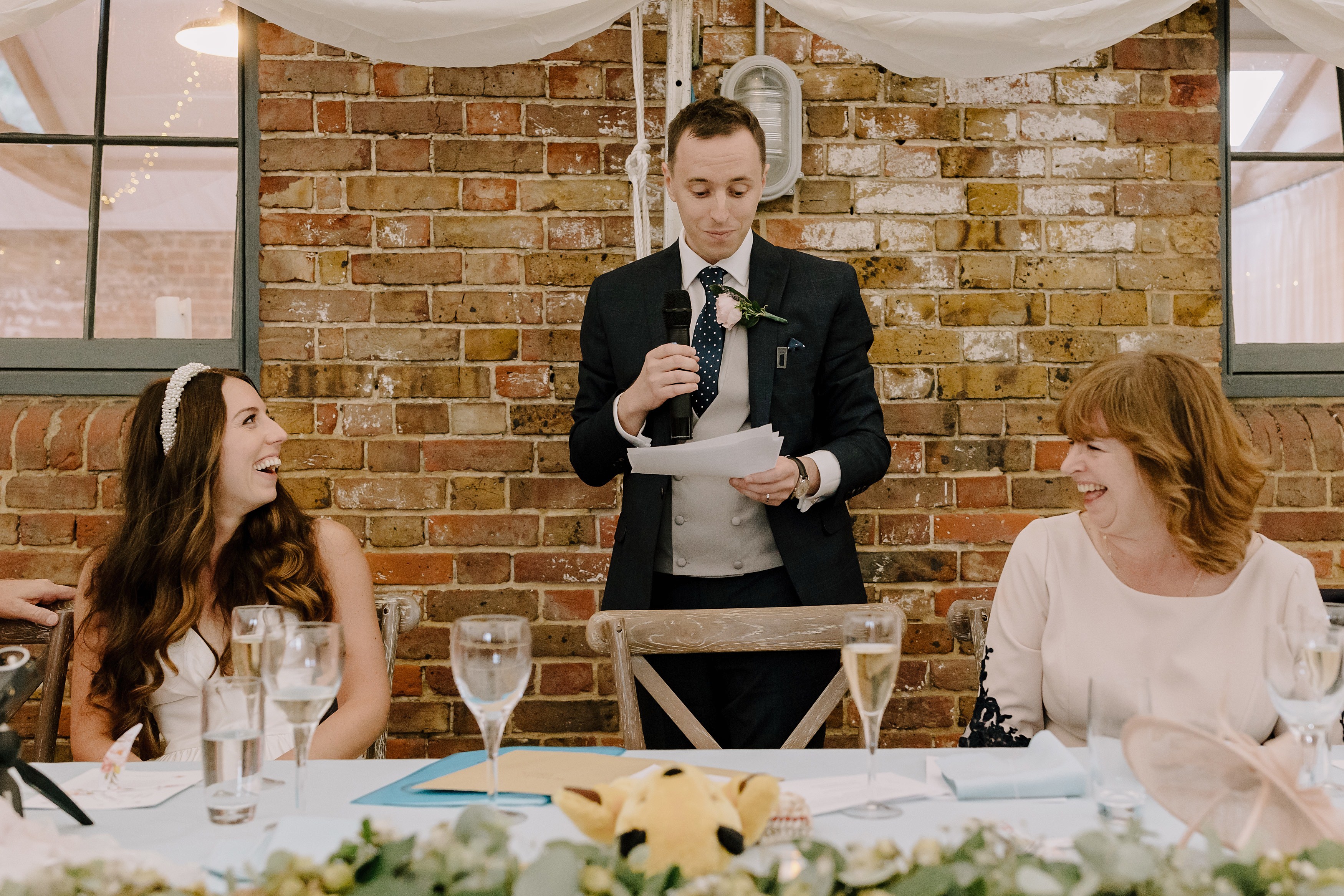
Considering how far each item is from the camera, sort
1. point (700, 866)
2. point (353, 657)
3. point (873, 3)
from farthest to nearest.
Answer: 1. point (873, 3)
2. point (353, 657)
3. point (700, 866)

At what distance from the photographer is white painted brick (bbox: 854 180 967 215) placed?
2.55 metres

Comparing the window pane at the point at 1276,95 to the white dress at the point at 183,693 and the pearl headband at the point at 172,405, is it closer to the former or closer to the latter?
the pearl headband at the point at 172,405

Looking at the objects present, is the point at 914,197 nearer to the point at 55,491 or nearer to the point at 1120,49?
the point at 1120,49

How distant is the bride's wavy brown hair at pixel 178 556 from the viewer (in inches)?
69.2

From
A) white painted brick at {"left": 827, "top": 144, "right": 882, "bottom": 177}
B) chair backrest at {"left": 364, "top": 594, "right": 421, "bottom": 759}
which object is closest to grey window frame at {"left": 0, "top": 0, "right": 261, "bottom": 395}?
chair backrest at {"left": 364, "top": 594, "right": 421, "bottom": 759}

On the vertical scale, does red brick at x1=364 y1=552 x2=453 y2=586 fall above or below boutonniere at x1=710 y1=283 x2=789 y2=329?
below

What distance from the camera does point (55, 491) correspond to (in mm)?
2492

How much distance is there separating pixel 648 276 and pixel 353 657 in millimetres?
→ 886

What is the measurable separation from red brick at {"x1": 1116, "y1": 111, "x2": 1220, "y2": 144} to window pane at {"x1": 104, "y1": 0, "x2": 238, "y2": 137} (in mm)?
2151

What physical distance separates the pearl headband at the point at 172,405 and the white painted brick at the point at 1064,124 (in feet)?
6.28

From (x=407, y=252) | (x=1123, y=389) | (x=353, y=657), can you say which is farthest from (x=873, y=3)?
(x=353, y=657)

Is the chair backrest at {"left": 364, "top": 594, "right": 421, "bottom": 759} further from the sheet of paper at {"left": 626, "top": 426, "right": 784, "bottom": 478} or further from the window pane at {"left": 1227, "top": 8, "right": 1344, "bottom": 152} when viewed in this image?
the window pane at {"left": 1227, "top": 8, "right": 1344, "bottom": 152}

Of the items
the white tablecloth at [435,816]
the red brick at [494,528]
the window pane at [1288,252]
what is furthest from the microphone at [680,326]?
the window pane at [1288,252]

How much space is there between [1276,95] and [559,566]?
2168 mm
